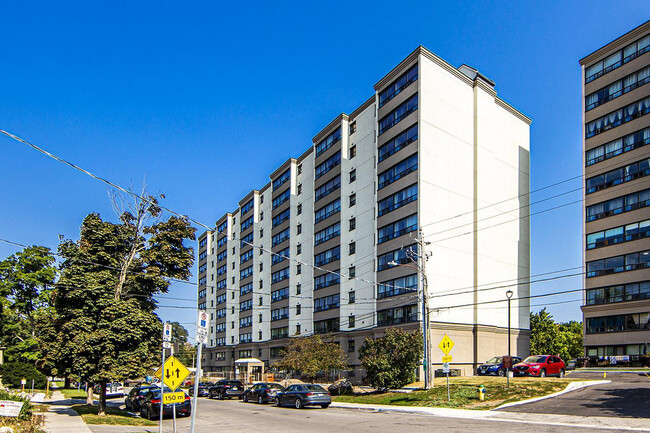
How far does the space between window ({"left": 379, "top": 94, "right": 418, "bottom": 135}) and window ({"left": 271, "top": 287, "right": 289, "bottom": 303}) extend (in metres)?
27.9

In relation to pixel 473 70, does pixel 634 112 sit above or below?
below

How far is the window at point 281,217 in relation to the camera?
255 ft

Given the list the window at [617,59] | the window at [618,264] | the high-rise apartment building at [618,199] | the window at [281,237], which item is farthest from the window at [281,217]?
the window at [617,59]

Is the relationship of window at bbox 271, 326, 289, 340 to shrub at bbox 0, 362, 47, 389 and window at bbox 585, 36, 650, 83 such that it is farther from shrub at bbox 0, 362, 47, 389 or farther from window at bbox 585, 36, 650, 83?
window at bbox 585, 36, 650, 83

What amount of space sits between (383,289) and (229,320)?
157ft

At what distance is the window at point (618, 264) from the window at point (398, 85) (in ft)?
86.4

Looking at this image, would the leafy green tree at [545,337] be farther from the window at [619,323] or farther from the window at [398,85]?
the window at [398,85]

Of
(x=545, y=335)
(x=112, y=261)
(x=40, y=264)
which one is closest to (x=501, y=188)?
(x=545, y=335)

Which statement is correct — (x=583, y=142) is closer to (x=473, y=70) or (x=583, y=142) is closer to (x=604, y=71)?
(x=604, y=71)

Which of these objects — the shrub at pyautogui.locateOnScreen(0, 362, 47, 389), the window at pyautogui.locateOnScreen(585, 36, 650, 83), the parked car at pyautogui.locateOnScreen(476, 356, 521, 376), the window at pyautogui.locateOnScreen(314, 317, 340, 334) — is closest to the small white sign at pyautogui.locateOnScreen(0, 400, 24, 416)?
the parked car at pyautogui.locateOnScreen(476, 356, 521, 376)

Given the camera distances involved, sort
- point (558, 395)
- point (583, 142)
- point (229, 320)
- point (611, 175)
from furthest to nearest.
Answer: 1. point (229, 320)
2. point (583, 142)
3. point (611, 175)
4. point (558, 395)

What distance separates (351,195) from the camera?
203 feet

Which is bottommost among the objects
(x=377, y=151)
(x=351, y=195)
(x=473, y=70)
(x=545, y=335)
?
(x=545, y=335)

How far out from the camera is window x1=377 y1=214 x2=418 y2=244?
50688 mm
